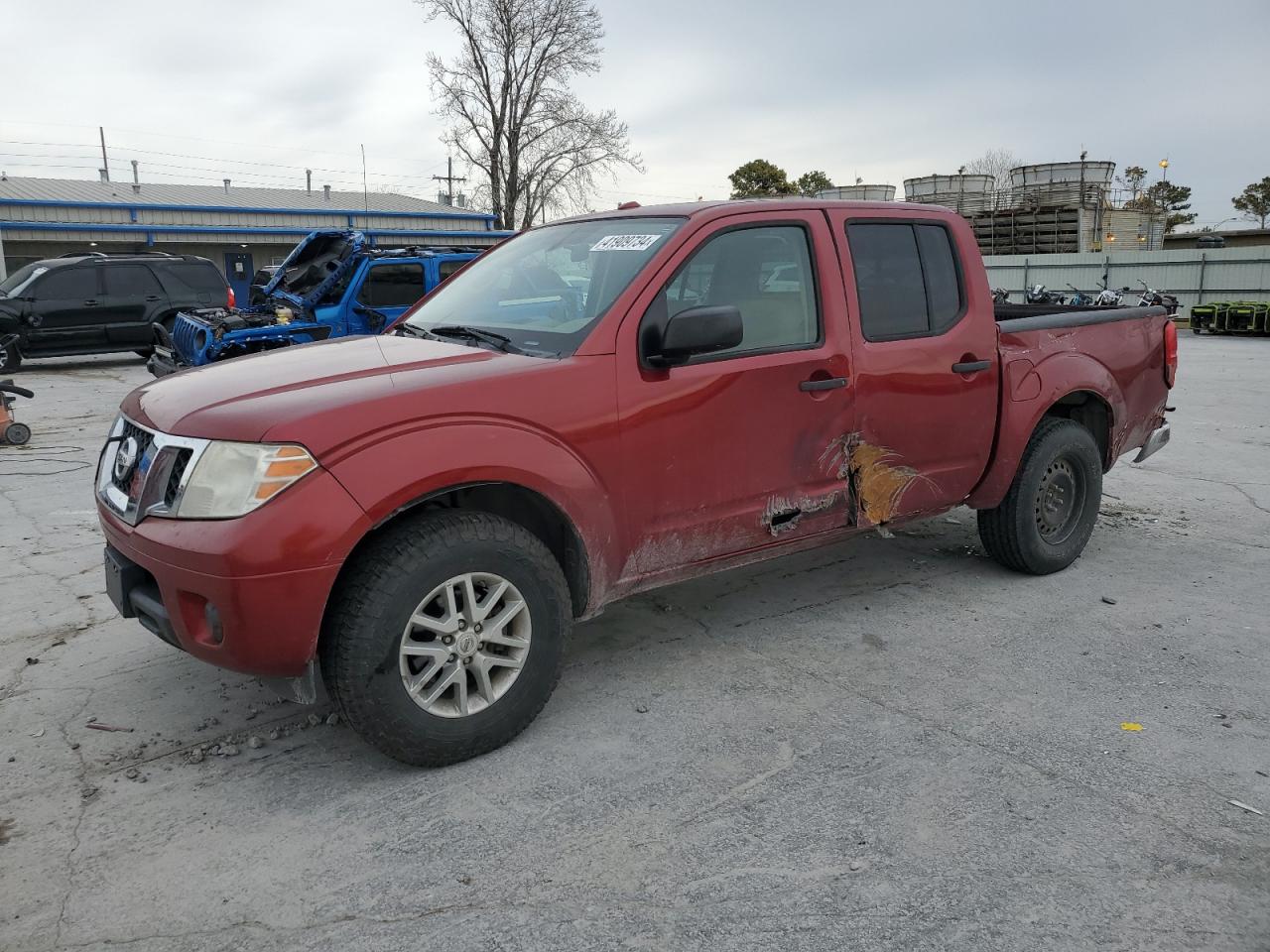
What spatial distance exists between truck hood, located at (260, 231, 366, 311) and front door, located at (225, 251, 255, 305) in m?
23.4

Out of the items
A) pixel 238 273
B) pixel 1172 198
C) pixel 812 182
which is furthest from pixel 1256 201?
pixel 238 273

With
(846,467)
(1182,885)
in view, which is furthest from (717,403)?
(1182,885)

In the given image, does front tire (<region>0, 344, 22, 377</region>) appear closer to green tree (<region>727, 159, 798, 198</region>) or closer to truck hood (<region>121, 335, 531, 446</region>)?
truck hood (<region>121, 335, 531, 446</region>)

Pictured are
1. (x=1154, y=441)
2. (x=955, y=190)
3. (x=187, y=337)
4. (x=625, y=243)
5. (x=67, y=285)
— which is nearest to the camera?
(x=625, y=243)

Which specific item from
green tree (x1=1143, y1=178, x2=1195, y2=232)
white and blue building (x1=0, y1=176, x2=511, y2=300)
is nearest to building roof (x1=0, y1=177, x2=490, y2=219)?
white and blue building (x1=0, y1=176, x2=511, y2=300)

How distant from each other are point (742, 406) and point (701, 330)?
479mm

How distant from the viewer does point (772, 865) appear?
104 inches

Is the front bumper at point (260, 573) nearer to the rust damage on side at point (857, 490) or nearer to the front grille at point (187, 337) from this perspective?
the rust damage on side at point (857, 490)

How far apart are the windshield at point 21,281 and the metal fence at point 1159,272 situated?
21.7 meters

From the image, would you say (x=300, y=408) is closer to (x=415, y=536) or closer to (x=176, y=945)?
(x=415, y=536)

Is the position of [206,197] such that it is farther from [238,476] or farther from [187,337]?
[238,476]

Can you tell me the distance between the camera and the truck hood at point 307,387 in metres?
2.88

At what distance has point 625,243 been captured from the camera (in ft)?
12.6

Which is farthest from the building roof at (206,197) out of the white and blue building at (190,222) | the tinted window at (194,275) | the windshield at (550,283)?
the windshield at (550,283)
